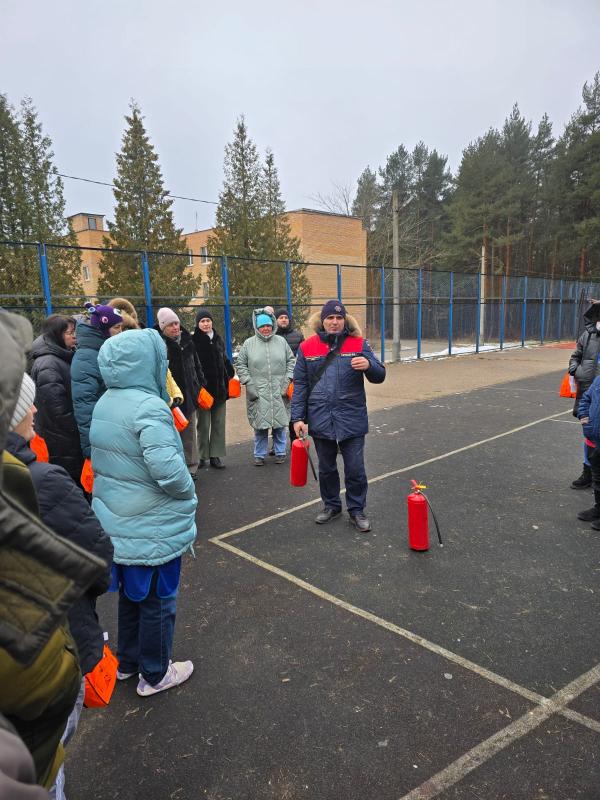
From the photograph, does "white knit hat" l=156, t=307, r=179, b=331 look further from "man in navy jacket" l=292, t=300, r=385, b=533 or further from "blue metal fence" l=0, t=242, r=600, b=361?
"blue metal fence" l=0, t=242, r=600, b=361

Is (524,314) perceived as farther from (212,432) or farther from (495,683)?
(495,683)

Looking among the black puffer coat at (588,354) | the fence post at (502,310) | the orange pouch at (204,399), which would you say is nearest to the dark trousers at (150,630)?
the orange pouch at (204,399)

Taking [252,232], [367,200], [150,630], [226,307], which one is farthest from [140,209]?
[367,200]

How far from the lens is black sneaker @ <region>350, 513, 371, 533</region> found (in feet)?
14.8

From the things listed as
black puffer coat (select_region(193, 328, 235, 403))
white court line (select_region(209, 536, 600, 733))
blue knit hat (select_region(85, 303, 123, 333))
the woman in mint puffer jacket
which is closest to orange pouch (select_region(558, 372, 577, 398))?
white court line (select_region(209, 536, 600, 733))

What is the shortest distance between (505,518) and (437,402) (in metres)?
6.26

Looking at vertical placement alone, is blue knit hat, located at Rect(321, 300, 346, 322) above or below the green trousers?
above

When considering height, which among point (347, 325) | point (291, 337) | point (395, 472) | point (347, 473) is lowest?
point (395, 472)

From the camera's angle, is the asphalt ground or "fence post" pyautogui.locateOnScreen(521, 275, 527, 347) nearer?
the asphalt ground

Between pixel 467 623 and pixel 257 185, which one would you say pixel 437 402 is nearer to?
pixel 467 623

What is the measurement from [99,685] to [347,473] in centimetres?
290

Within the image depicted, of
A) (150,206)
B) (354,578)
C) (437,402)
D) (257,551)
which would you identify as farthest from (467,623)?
(150,206)

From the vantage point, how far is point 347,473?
4582 mm

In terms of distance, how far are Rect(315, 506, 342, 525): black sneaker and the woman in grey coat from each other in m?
1.93
